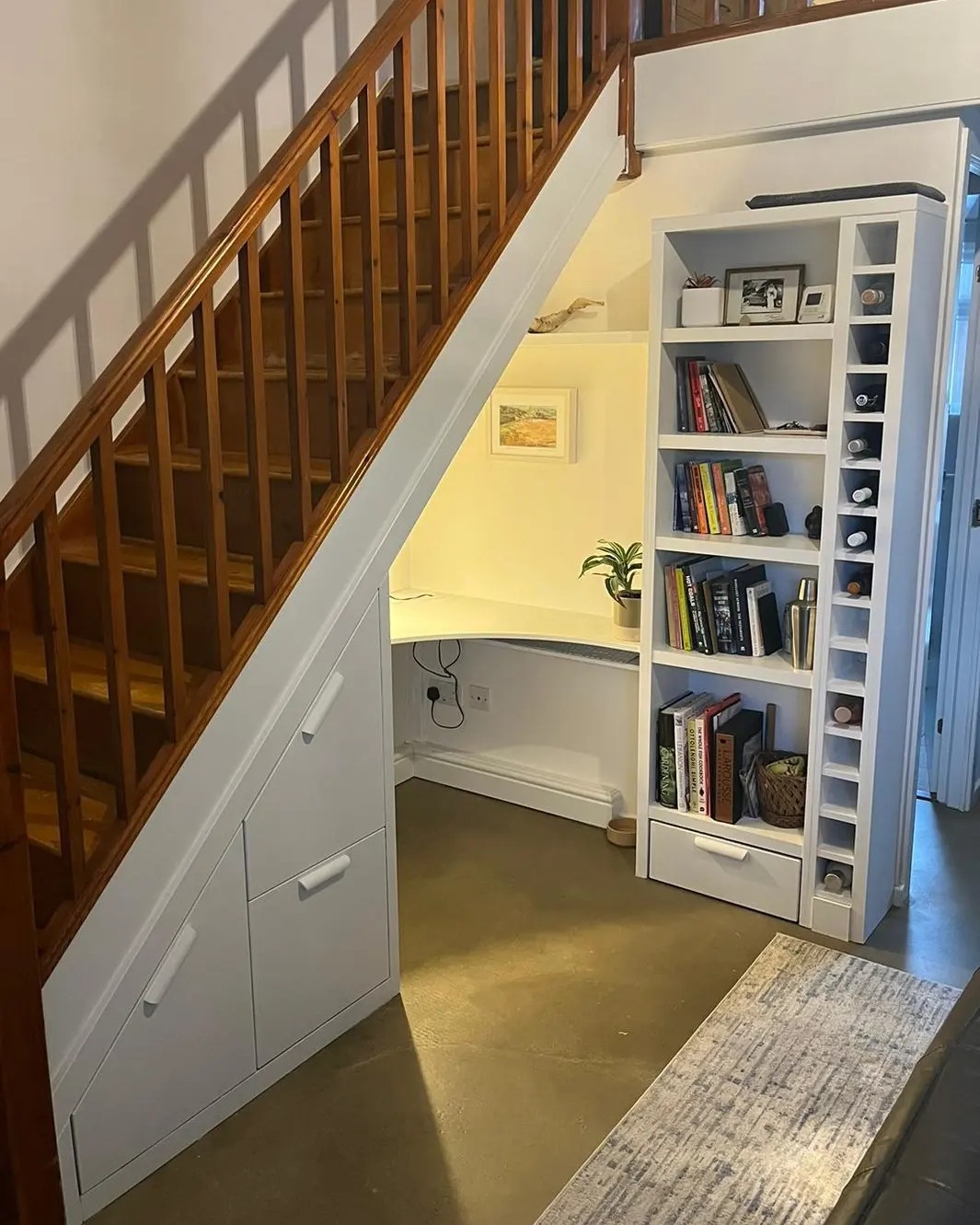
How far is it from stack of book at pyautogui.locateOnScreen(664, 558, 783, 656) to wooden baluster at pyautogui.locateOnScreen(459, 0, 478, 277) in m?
1.16

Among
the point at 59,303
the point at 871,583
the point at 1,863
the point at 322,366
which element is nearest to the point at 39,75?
the point at 59,303

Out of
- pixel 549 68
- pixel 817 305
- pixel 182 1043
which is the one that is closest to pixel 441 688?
pixel 817 305

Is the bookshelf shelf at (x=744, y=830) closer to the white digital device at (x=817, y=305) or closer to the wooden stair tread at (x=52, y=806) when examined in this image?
the white digital device at (x=817, y=305)

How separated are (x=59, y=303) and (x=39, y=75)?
0.53 meters

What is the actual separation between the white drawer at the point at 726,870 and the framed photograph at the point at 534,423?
4.37 ft

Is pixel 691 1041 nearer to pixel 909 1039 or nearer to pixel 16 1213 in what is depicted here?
pixel 909 1039

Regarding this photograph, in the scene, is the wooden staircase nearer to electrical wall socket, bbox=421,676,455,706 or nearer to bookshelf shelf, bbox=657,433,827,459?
bookshelf shelf, bbox=657,433,827,459

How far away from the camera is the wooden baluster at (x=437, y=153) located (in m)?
2.48

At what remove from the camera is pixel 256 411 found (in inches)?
84.9

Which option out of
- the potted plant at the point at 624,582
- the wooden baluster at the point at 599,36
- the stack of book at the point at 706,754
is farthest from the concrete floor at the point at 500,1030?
the wooden baluster at the point at 599,36

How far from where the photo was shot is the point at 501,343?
108 inches

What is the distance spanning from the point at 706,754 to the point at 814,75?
187cm

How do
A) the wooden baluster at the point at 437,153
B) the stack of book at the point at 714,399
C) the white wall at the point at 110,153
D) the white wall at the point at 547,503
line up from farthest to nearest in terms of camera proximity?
the white wall at the point at 547,503 < the stack of book at the point at 714,399 < the white wall at the point at 110,153 < the wooden baluster at the point at 437,153

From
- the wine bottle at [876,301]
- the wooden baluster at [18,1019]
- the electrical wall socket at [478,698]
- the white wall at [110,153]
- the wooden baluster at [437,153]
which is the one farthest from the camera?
the electrical wall socket at [478,698]
